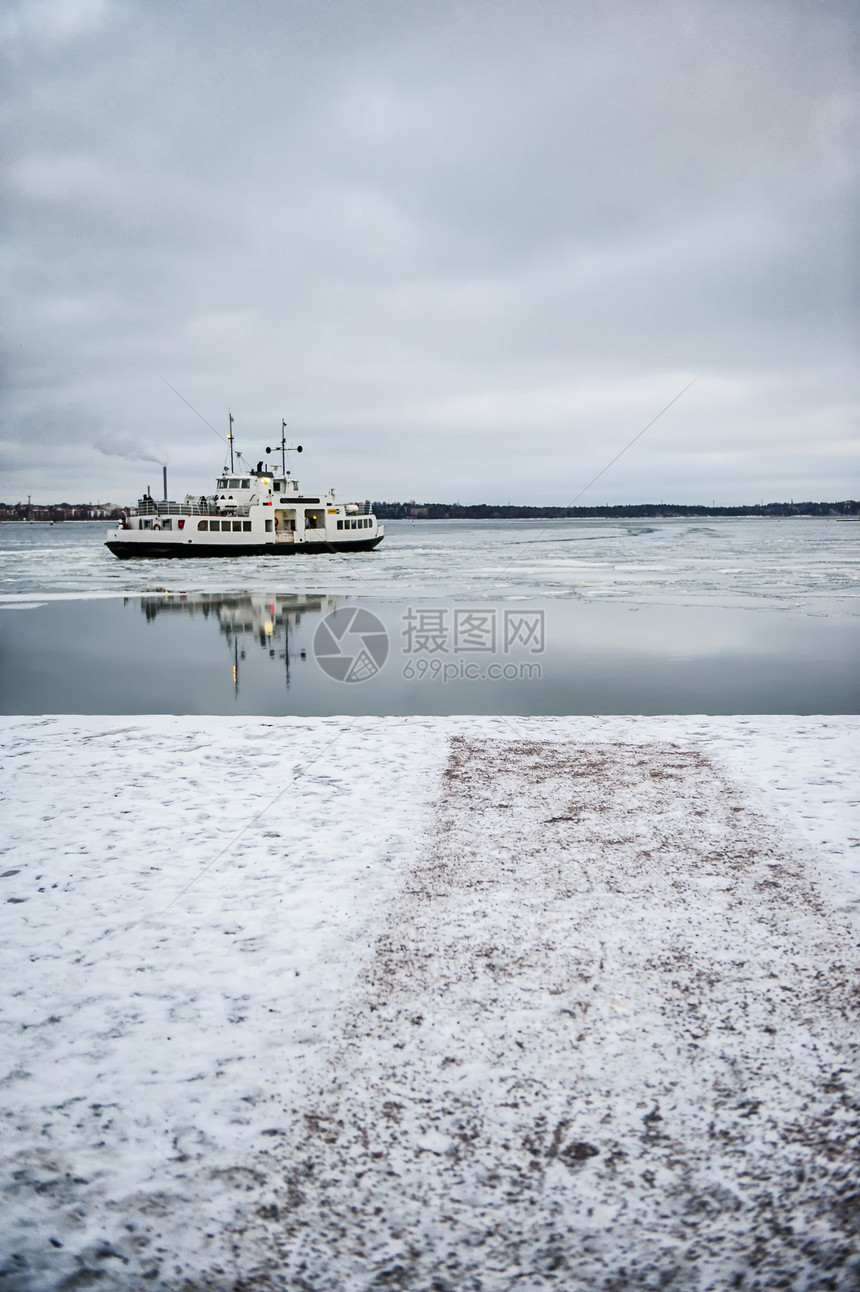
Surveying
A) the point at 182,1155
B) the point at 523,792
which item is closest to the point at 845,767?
the point at 523,792

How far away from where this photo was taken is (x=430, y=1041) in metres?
2.58

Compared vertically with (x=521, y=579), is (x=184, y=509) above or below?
above

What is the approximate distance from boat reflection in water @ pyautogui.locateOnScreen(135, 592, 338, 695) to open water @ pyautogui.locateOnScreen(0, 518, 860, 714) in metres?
0.07

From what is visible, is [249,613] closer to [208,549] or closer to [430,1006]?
[430,1006]

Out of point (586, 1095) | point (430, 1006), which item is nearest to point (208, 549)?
point (430, 1006)

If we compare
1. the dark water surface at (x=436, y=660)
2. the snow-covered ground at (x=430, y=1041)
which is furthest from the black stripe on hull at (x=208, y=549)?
the snow-covered ground at (x=430, y=1041)

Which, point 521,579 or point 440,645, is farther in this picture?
point 521,579

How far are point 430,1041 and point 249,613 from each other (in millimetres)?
15272


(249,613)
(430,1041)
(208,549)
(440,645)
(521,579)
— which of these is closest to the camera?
(430,1041)

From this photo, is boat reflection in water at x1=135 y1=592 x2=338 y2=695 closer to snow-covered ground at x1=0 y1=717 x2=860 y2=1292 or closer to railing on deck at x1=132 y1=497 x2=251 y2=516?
snow-covered ground at x1=0 y1=717 x2=860 y2=1292

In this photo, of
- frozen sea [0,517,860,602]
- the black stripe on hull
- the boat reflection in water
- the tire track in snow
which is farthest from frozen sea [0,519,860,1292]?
the black stripe on hull

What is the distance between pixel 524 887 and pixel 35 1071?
2.18 meters

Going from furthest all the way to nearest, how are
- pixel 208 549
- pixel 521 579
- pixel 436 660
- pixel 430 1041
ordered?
1. pixel 208 549
2. pixel 521 579
3. pixel 436 660
4. pixel 430 1041

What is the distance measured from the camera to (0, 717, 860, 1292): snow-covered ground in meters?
1.91
